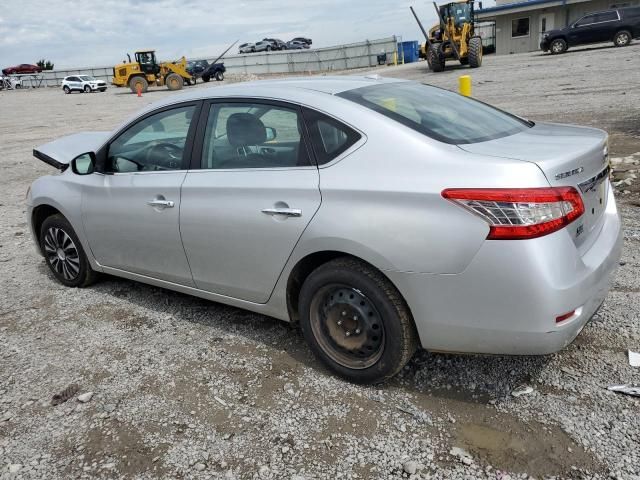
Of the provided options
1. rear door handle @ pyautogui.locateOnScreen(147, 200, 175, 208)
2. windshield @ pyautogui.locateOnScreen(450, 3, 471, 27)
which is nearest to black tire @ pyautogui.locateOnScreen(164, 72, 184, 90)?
windshield @ pyautogui.locateOnScreen(450, 3, 471, 27)

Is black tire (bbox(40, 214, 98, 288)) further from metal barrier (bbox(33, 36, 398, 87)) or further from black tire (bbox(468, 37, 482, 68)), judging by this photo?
metal barrier (bbox(33, 36, 398, 87))

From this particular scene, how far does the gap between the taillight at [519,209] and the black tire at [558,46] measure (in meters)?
30.1

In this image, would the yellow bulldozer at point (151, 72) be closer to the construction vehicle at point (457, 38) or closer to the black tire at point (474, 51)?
the construction vehicle at point (457, 38)

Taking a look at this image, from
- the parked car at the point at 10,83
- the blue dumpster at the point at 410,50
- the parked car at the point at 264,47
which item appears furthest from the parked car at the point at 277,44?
the parked car at the point at 10,83

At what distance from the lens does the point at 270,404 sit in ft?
9.74

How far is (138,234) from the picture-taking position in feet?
12.7

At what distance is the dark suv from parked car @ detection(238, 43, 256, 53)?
36.9m

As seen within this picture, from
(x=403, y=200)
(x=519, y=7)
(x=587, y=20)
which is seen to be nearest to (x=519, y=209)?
(x=403, y=200)

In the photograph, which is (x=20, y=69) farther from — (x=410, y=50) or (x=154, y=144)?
(x=154, y=144)

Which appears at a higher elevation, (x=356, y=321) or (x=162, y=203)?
(x=162, y=203)

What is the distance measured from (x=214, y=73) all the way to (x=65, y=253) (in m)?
37.2

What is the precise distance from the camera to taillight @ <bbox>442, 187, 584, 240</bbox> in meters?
2.33

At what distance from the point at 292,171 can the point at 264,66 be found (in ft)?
168

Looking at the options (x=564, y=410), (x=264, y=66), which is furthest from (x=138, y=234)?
(x=264, y=66)
